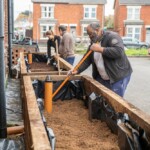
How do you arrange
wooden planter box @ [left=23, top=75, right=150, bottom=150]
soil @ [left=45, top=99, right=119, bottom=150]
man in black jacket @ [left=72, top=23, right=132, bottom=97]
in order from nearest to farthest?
wooden planter box @ [left=23, top=75, right=150, bottom=150] → soil @ [left=45, top=99, right=119, bottom=150] → man in black jacket @ [left=72, top=23, right=132, bottom=97]

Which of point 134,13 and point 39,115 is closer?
point 39,115

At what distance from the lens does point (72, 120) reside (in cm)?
535

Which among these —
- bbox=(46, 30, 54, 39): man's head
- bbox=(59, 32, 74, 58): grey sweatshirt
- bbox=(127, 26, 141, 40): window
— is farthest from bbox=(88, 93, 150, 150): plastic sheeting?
bbox=(127, 26, 141, 40): window

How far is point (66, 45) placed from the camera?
10.3 m

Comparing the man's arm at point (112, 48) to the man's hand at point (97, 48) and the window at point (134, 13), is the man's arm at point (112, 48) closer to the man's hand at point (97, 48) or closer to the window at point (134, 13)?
the man's hand at point (97, 48)

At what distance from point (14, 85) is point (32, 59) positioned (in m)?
3.94

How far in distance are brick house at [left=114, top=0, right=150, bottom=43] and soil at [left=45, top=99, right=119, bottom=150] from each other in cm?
4383

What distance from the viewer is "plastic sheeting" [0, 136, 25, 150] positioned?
4198 millimetres

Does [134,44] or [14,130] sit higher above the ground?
[14,130]

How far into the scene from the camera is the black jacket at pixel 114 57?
16.5 feet

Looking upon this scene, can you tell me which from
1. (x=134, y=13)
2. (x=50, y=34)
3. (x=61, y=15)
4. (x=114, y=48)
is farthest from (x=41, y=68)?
(x=134, y=13)

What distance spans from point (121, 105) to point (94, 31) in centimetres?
136

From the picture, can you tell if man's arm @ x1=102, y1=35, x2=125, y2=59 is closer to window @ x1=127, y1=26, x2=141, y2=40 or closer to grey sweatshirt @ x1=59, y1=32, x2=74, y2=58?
grey sweatshirt @ x1=59, y1=32, x2=74, y2=58

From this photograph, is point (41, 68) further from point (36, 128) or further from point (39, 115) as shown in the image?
point (36, 128)
